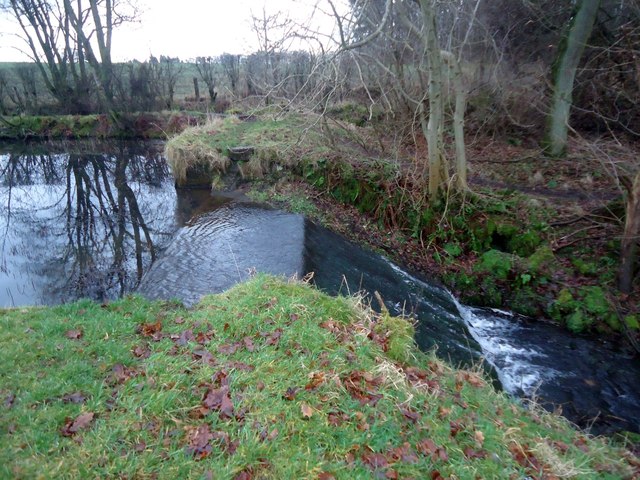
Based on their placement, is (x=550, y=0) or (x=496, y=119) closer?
(x=550, y=0)

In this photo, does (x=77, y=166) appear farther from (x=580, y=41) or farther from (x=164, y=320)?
(x=580, y=41)

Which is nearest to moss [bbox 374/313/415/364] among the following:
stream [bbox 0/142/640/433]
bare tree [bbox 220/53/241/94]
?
stream [bbox 0/142/640/433]

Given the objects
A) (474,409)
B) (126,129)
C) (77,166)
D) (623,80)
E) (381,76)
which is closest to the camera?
(474,409)

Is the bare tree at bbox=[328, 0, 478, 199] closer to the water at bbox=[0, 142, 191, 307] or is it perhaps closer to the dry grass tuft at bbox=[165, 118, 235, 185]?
the dry grass tuft at bbox=[165, 118, 235, 185]

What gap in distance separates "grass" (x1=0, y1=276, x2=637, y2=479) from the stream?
4.81ft

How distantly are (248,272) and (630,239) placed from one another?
6.55 meters

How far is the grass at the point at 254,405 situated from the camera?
9.48 feet

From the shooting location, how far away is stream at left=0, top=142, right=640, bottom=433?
6.23 meters

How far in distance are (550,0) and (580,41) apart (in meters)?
2.41

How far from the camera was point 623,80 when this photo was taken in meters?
11.9

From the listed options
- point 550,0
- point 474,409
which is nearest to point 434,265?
point 474,409

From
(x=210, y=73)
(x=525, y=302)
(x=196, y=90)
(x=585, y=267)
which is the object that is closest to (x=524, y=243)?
(x=585, y=267)

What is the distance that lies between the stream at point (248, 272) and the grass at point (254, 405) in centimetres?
146

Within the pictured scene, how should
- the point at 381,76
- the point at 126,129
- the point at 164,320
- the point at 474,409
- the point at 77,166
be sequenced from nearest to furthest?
the point at 474,409
the point at 164,320
the point at 381,76
the point at 77,166
the point at 126,129
